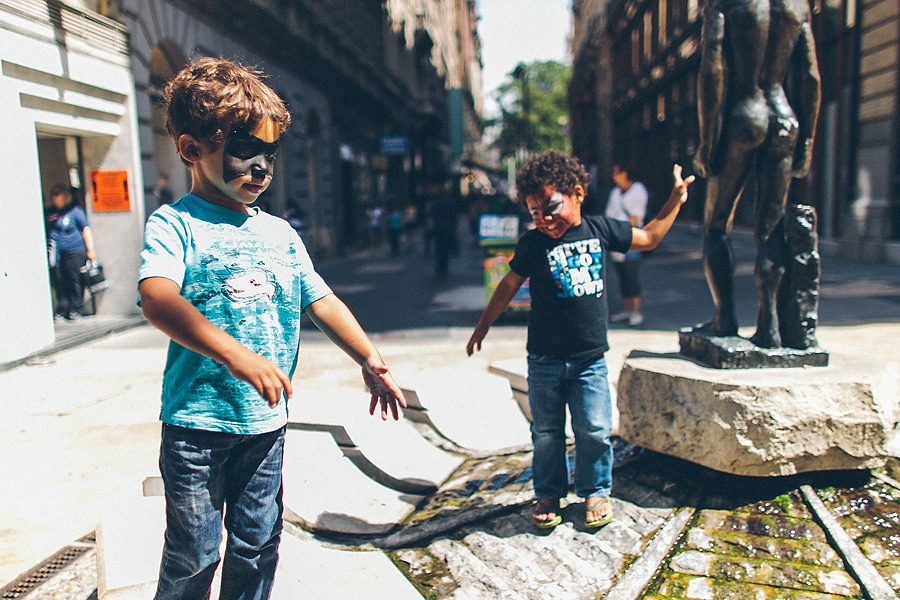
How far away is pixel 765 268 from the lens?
3514 mm

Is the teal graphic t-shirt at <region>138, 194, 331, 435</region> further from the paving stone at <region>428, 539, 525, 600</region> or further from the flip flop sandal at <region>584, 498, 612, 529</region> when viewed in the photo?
the flip flop sandal at <region>584, 498, 612, 529</region>

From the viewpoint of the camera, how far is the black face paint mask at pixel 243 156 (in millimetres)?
1904

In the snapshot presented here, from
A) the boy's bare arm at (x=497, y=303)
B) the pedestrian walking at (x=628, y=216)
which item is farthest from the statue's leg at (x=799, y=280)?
the pedestrian walking at (x=628, y=216)

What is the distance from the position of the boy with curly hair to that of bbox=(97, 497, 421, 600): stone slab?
1.75ft

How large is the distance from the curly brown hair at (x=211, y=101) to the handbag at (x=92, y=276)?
25.2ft

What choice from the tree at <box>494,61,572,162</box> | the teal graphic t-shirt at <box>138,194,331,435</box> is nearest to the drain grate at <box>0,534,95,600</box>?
the teal graphic t-shirt at <box>138,194,331,435</box>

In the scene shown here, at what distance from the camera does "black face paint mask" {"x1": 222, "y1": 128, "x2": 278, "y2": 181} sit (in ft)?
6.25

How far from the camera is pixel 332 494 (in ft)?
11.3

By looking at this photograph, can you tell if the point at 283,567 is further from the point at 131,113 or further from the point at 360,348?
the point at 131,113

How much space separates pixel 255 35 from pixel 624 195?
31.8 feet

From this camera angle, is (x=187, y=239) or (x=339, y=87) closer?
(x=187, y=239)

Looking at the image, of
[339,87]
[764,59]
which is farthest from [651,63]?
[764,59]

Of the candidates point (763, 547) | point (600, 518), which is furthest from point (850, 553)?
point (600, 518)

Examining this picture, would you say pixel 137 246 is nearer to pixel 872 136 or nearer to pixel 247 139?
pixel 247 139
